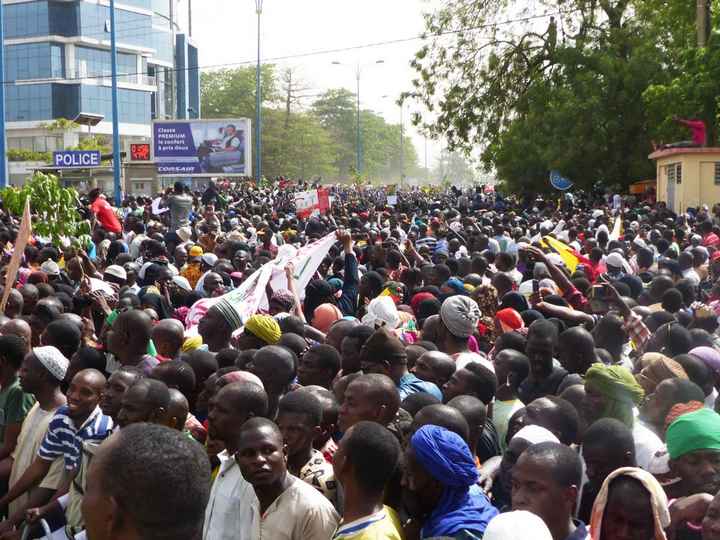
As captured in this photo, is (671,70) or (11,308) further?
(671,70)

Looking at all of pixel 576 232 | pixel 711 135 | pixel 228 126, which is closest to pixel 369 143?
pixel 228 126

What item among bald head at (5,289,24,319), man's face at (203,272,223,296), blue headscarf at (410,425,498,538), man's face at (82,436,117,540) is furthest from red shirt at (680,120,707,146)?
man's face at (82,436,117,540)

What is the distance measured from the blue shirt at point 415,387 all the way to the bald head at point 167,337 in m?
1.59

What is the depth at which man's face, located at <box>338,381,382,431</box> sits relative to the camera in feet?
13.6

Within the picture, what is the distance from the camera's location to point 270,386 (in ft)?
16.3

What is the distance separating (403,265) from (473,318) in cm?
465

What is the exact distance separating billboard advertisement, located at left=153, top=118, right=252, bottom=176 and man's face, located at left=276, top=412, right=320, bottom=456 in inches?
1280

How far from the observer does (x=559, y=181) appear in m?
31.6

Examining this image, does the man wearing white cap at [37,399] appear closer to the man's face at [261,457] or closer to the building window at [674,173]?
the man's face at [261,457]

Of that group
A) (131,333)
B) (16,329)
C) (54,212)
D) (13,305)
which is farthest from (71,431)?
(54,212)

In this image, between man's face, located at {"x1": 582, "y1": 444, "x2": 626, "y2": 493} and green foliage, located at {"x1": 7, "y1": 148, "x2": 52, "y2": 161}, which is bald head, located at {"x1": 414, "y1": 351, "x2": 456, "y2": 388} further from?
green foliage, located at {"x1": 7, "y1": 148, "x2": 52, "y2": 161}

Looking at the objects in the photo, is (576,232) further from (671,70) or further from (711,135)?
(671,70)

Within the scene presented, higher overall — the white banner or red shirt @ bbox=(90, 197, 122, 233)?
red shirt @ bbox=(90, 197, 122, 233)

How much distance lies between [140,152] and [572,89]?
1635 cm
